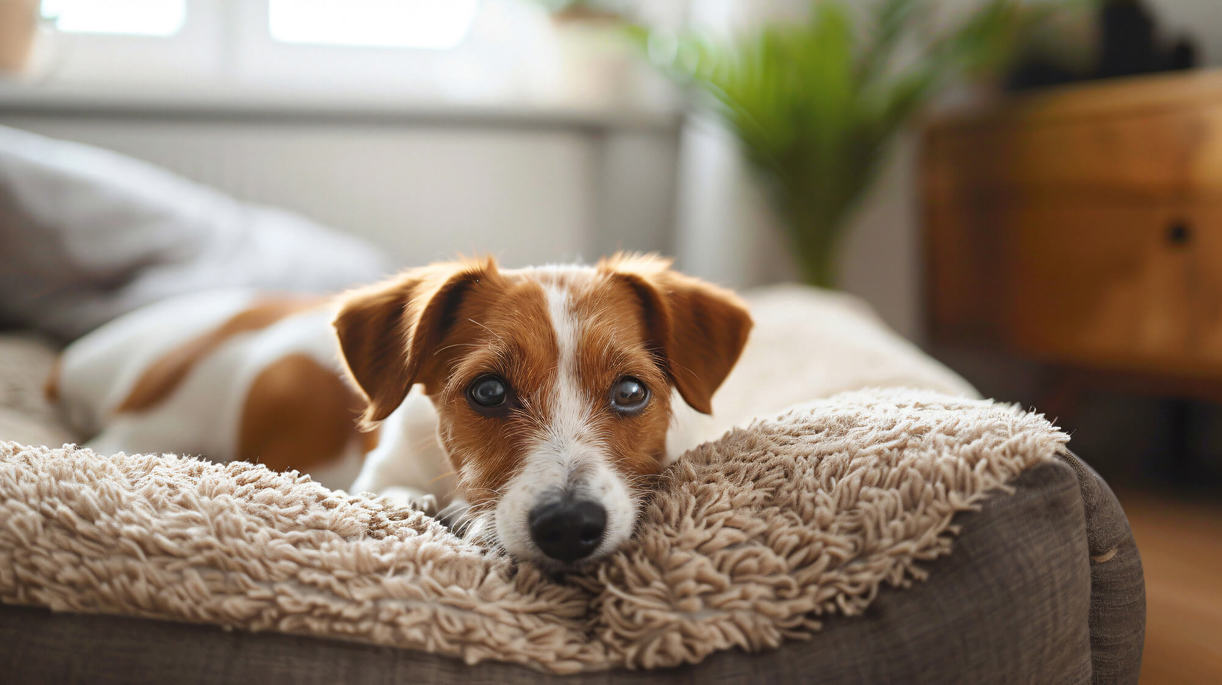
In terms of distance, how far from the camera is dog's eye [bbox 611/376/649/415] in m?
1.13

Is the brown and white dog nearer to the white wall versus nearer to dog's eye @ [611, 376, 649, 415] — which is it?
dog's eye @ [611, 376, 649, 415]

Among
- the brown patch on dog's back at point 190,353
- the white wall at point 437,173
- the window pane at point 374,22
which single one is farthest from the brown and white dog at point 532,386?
the window pane at point 374,22

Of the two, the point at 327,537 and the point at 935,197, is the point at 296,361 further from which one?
the point at 935,197

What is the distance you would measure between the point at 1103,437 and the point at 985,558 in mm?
3033

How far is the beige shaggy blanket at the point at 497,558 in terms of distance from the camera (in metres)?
0.83

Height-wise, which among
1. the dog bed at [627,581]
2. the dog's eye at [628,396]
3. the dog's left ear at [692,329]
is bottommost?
the dog bed at [627,581]

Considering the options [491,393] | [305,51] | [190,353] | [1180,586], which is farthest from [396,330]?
[305,51]

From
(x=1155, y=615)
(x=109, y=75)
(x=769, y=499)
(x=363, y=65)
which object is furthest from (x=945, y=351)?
(x=109, y=75)

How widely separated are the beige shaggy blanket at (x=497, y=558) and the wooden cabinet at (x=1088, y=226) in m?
1.81

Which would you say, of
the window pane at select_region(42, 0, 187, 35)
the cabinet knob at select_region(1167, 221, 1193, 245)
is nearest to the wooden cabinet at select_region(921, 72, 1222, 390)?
the cabinet knob at select_region(1167, 221, 1193, 245)

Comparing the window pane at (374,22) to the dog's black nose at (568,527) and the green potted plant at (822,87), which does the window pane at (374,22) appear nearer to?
the green potted plant at (822,87)

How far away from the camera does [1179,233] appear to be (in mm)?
2400

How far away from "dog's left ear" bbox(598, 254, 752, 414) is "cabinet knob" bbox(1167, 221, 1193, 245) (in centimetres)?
184

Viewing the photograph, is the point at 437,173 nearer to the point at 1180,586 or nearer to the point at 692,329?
the point at 692,329
